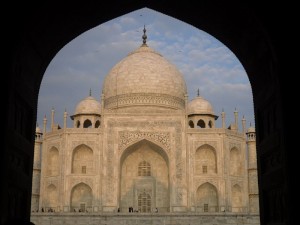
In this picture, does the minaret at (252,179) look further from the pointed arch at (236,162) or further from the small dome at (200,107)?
the small dome at (200,107)

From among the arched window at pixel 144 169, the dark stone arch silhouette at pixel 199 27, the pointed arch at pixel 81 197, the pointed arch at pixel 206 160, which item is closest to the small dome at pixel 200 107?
the pointed arch at pixel 206 160

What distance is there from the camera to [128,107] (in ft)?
98.5

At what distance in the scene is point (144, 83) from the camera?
30.5 meters

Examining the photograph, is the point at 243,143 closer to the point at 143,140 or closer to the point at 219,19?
the point at 143,140

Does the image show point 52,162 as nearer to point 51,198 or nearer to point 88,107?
point 51,198

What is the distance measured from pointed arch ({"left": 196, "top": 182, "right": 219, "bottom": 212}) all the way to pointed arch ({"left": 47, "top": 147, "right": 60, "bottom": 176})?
337 inches

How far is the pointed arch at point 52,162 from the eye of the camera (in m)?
28.0

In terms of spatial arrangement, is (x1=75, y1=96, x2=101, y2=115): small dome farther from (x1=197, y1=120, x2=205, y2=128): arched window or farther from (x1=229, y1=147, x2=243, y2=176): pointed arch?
(x1=229, y1=147, x2=243, y2=176): pointed arch

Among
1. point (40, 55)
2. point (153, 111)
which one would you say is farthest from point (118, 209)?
point (40, 55)

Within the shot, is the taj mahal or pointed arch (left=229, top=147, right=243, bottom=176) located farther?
pointed arch (left=229, top=147, right=243, bottom=176)

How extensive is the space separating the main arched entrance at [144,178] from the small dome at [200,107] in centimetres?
441

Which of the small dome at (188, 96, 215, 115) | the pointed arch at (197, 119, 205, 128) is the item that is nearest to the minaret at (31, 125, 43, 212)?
the small dome at (188, 96, 215, 115)

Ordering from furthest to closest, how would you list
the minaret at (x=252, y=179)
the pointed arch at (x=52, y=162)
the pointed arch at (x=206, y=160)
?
the minaret at (x=252, y=179)
the pointed arch at (x=52, y=162)
the pointed arch at (x=206, y=160)

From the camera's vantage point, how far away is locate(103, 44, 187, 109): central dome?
30188mm
